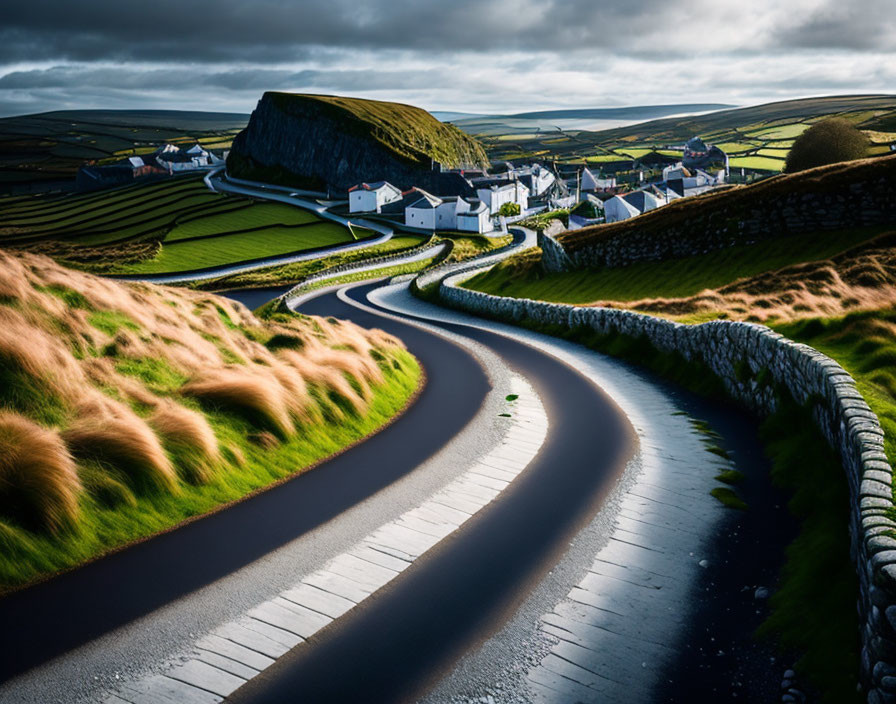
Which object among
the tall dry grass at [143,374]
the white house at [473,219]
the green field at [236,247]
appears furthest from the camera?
the white house at [473,219]

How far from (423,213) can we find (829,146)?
61.2 metres

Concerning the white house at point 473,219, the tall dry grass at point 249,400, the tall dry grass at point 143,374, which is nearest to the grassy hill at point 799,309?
the tall dry grass at point 143,374

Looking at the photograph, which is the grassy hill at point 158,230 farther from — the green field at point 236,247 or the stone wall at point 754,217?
the stone wall at point 754,217

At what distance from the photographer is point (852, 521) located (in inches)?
308

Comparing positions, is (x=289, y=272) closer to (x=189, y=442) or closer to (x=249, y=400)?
(x=249, y=400)

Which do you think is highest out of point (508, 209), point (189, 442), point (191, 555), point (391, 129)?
point (391, 129)

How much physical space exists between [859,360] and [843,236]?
22.4 metres

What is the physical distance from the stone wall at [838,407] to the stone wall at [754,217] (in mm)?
16091

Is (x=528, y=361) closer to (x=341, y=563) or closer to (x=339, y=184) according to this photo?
(x=341, y=563)

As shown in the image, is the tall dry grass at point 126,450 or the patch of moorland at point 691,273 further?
the patch of moorland at point 691,273

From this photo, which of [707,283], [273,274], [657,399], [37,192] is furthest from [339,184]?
[657,399]

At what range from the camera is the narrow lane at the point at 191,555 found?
7.10m

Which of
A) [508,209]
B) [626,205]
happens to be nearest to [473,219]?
[508,209]

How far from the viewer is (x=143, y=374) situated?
43.1 feet
